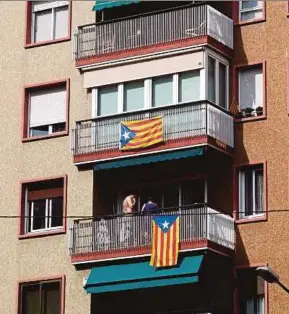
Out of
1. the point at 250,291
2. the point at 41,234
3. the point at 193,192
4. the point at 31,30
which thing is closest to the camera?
the point at 250,291

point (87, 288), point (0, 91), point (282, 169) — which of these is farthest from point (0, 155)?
point (282, 169)

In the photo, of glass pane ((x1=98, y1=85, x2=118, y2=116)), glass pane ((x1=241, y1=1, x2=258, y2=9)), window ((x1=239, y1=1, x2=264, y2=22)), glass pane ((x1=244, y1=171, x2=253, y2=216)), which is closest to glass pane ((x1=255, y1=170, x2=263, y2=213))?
glass pane ((x1=244, y1=171, x2=253, y2=216))

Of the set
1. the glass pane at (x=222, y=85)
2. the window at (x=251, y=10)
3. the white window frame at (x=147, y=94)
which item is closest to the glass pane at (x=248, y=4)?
the window at (x=251, y=10)

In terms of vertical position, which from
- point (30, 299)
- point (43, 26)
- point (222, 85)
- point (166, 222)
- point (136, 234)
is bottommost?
point (30, 299)

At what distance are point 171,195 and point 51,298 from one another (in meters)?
5.00

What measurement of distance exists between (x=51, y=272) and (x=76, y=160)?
3.61m

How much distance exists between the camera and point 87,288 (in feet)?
179

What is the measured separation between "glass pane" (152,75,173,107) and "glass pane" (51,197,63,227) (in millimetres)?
4572

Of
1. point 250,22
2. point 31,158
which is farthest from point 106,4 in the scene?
point 31,158

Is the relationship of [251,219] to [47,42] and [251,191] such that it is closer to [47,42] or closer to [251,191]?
[251,191]

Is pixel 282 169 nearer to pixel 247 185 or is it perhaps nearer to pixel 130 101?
pixel 247 185

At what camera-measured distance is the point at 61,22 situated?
5912 cm

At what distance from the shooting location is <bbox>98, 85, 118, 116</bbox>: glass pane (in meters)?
56.5

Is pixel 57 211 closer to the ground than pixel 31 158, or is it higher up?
closer to the ground
